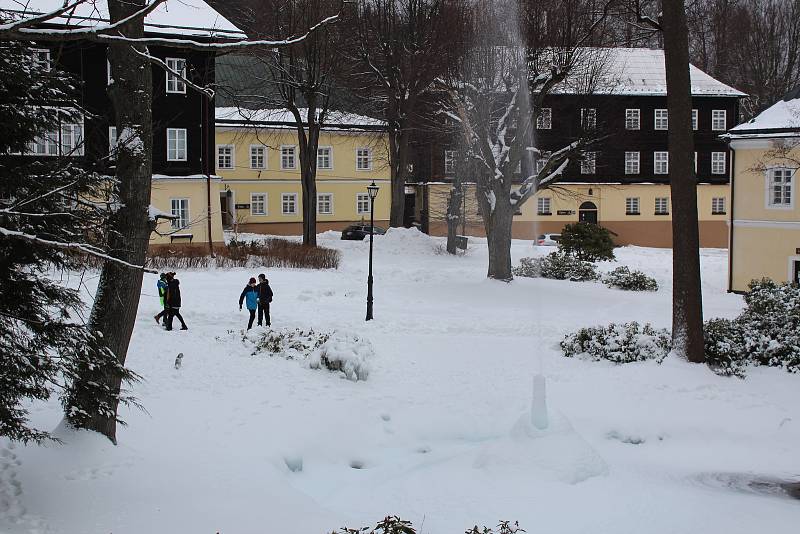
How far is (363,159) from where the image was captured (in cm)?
5547

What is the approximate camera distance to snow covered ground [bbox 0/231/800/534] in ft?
33.8

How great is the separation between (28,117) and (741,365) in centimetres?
1456

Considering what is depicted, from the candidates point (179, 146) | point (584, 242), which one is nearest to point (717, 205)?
point (584, 242)

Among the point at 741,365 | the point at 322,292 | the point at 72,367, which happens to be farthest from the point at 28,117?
the point at 322,292

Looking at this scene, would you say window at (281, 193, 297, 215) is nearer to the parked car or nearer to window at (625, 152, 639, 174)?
the parked car

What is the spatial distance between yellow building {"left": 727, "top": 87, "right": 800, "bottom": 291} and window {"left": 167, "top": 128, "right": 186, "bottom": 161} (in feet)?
74.5

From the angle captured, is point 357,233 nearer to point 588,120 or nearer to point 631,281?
point 588,120

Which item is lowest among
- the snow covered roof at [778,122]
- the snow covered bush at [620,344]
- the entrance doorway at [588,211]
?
the snow covered bush at [620,344]

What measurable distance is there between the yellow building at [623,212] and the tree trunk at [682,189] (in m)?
35.3

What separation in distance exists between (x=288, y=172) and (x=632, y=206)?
2078 cm

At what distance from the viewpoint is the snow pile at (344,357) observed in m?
17.7

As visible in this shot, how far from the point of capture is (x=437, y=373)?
61.7 feet

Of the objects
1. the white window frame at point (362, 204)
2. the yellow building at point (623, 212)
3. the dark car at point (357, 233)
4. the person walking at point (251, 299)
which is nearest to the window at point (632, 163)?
the yellow building at point (623, 212)

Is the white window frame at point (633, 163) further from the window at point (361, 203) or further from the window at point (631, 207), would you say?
the window at point (361, 203)
